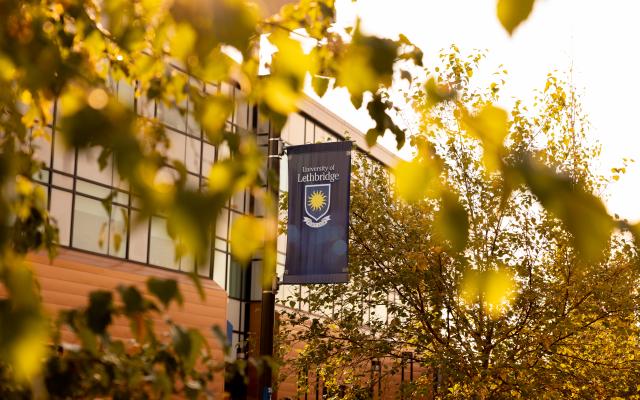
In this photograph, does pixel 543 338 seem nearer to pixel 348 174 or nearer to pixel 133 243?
pixel 348 174

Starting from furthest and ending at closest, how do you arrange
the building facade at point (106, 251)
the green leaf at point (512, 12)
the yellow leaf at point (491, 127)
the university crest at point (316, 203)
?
1. the building facade at point (106, 251)
2. the university crest at point (316, 203)
3. the yellow leaf at point (491, 127)
4. the green leaf at point (512, 12)

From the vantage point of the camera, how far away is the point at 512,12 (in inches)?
69.3

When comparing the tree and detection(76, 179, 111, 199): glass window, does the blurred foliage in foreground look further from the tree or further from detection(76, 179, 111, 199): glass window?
detection(76, 179, 111, 199): glass window

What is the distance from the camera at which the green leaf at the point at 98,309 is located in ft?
9.05

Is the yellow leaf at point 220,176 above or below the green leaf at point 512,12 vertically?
below

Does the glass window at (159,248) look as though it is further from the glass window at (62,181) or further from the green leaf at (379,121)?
the green leaf at (379,121)

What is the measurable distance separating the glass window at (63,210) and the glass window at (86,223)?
255 millimetres

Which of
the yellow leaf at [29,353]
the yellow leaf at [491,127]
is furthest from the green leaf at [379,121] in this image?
the yellow leaf at [29,353]

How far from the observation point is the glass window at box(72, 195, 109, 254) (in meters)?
32.4

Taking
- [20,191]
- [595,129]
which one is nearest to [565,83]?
[595,129]

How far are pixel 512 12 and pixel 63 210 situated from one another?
31.4 m

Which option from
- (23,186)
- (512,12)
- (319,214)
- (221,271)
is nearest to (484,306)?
(319,214)

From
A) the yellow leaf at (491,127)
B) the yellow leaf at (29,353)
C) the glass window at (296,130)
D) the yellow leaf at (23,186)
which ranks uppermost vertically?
the glass window at (296,130)

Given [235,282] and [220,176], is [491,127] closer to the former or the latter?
[220,176]
